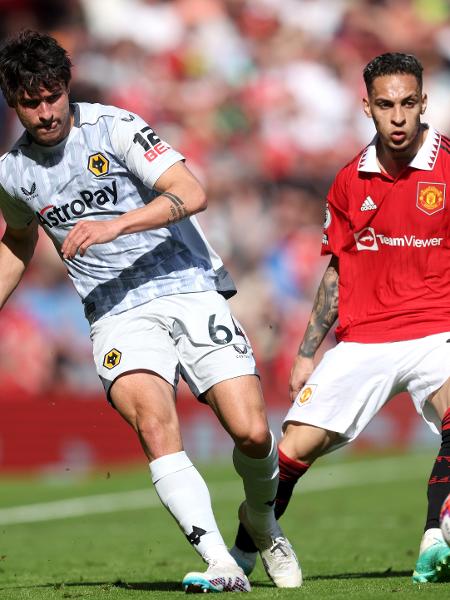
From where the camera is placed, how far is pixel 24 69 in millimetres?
5355

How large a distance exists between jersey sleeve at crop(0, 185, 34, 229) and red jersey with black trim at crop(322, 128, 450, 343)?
152 cm

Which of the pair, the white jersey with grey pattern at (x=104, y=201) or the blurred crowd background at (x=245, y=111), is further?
the blurred crowd background at (x=245, y=111)

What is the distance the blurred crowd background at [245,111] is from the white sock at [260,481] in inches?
384

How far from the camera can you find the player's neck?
19.0 ft

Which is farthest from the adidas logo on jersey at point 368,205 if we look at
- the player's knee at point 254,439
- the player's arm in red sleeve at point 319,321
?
the player's knee at point 254,439

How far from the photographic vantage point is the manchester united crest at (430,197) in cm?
577

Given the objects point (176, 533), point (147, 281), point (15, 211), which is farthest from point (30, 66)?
point (176, 533)

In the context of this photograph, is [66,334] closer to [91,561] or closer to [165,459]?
[91,561]

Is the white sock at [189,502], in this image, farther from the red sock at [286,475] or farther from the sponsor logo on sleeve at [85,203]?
the sponsor logo on sleeve at [85,203]

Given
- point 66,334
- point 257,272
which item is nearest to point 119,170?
point 66,334

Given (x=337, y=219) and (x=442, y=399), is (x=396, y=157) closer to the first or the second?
(x=337, y=219)

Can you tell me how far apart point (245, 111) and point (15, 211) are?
12.9m

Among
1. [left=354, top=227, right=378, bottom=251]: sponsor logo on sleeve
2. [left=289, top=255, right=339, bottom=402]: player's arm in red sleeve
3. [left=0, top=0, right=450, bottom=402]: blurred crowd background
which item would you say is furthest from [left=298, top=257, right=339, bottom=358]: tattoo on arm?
[left=0, top=0, right=450, bottom=402]: blurred crowd background

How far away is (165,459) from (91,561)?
2.73m
